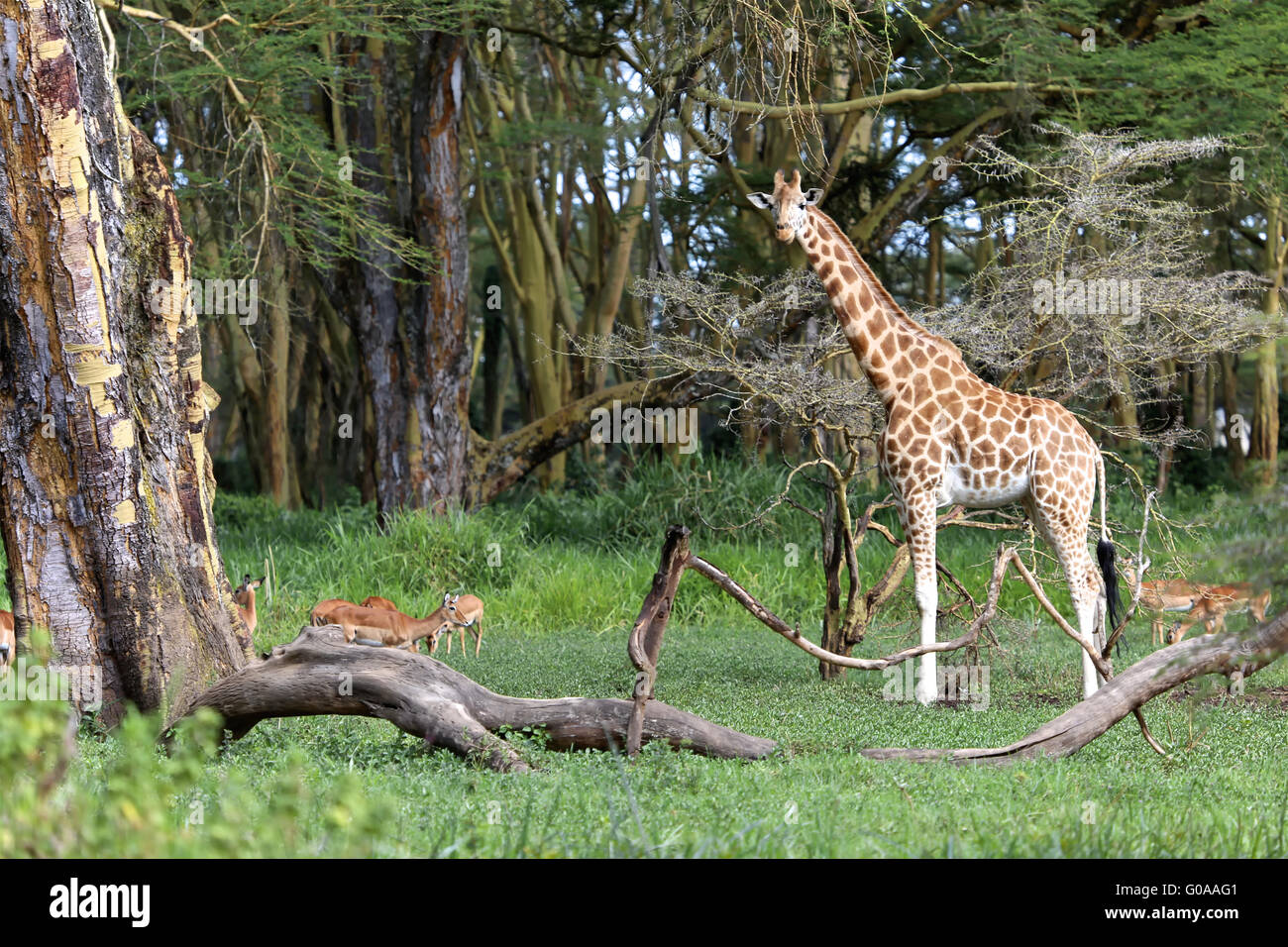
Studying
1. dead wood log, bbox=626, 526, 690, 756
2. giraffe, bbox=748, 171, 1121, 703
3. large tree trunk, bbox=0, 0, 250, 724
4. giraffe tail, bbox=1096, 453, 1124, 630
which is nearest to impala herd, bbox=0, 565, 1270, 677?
giraffe tail, bbox=1096, 453, 1124, 630

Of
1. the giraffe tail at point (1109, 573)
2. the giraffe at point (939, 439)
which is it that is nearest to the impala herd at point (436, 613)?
the giraffe tail at point (1109, 573)

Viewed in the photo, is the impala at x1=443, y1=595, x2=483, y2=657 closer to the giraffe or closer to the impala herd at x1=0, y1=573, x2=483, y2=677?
the impala herd at x1=0, y1=573, x2=483, y2=677

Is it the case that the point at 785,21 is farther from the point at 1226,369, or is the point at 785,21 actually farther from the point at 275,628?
the point at 1226,369

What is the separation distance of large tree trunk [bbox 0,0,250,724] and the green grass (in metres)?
0.60

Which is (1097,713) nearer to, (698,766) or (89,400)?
(698,766)

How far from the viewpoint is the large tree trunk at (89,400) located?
6.01 m

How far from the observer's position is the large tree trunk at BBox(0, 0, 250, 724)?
601cm

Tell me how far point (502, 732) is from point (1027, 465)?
3677 mm

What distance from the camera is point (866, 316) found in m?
7.70

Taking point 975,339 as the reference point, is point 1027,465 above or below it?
below

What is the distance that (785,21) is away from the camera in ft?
29.9

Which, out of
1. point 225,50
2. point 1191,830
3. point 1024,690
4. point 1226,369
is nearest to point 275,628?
point 225,50
